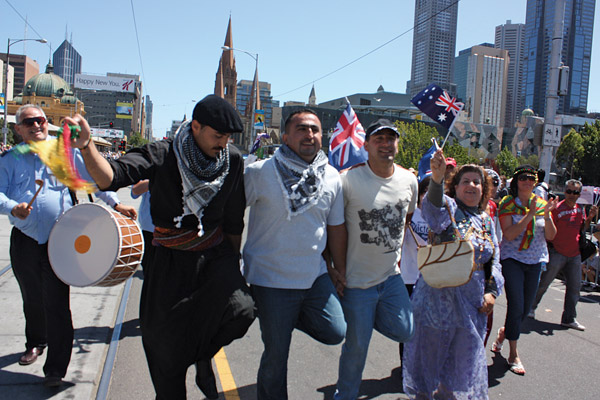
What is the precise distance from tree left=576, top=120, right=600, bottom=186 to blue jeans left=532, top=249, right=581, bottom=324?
4891 cm

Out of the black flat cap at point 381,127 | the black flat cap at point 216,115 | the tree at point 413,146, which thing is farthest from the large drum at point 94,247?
the tree at point 413,146

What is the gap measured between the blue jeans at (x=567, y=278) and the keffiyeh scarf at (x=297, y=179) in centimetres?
490

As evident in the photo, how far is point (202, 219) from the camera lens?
9.53 ft

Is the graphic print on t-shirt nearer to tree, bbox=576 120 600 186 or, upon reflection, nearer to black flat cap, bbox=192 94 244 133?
black flat cap, bbox=192 94 244 133

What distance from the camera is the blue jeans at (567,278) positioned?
6.67 meters

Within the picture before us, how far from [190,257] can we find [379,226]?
1.30 meters

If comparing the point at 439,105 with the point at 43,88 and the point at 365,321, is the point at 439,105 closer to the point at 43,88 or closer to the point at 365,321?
the point at 365,321

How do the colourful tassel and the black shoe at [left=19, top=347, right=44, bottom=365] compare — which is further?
the black shoe at [left=19, top=347, right=44, bottom=365]

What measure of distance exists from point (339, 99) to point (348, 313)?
418 ft

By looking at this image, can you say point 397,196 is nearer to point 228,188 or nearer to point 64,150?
point 228,188

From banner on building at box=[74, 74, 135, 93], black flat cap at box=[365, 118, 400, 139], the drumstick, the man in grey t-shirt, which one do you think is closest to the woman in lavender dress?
the man in grey t-shirt

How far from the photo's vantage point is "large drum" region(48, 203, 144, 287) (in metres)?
3.29

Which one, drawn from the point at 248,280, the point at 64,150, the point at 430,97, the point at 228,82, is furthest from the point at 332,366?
the point at 228,82

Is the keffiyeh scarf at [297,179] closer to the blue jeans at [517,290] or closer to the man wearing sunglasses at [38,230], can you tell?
the man wearing sunglasses at [38,230]
